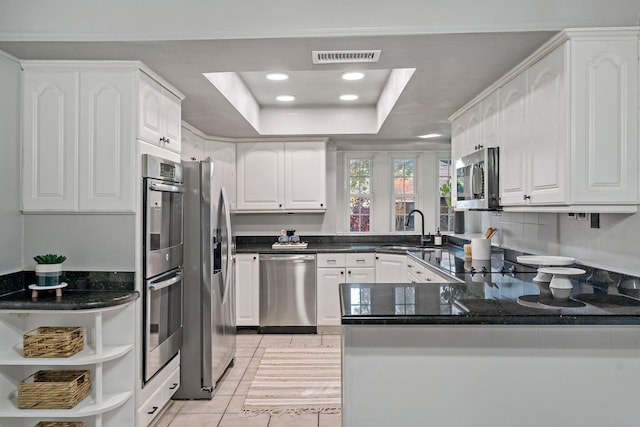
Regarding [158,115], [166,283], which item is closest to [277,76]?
[158,115]

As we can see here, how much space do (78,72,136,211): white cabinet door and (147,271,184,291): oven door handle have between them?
1.69ft

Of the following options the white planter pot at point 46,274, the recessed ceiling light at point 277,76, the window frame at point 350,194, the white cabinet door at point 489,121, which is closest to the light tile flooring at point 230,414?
the white planter pot at point 46,274

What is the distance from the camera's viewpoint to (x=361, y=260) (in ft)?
16.2

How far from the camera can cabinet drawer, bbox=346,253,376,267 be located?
16.2 ft

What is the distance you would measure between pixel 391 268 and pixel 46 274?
3.27m

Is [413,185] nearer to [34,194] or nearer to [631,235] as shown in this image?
[631,235]

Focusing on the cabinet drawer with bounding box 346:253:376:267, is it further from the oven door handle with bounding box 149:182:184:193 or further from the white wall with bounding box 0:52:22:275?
the white wall with bounding box 0:52:22:275

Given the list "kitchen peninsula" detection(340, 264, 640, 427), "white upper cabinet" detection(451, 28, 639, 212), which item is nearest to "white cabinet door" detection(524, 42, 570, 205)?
"white upper cabinet" detection(451, 28, 639, 212)

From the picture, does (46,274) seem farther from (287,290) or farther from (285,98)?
(285,98)

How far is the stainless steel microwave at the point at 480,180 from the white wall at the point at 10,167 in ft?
9.85

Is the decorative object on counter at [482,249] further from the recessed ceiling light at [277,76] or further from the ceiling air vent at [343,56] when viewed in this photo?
the recessed ceiling light at [277,76]

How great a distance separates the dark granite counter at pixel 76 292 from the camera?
7.47 feet

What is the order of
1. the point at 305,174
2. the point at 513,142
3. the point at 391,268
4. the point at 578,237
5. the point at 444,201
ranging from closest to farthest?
the point at 578,237 < the point at 513,142 < the point at 391,268 < the point at 305,174 < the point at 444,201

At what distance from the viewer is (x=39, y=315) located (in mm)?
2508
